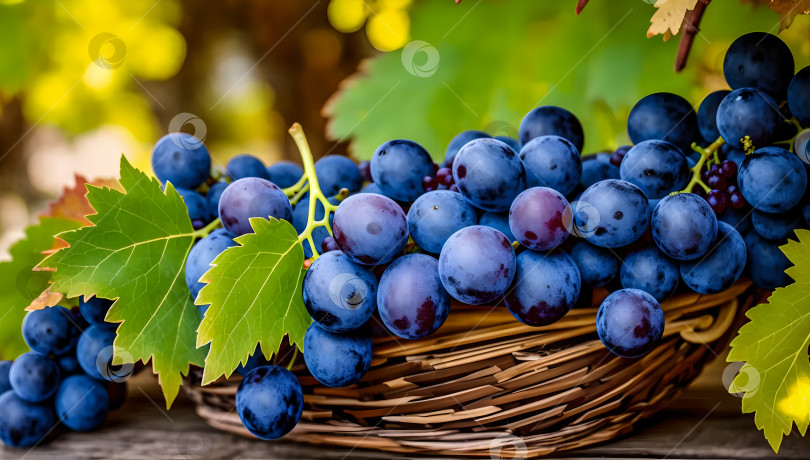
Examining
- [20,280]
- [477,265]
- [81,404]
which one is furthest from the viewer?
[20,280]

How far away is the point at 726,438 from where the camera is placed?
1.98 ft

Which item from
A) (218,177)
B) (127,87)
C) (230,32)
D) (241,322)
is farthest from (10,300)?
(230,32)

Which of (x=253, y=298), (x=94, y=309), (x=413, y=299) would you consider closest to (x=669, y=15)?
(x=413, y=299)

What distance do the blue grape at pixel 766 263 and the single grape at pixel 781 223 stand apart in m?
0.01

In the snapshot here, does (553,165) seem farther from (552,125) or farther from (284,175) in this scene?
(284,175)

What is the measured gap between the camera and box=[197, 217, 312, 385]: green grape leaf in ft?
1.65

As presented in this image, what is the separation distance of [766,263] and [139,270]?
57 cm

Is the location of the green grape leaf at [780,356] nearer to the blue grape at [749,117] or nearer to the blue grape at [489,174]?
the blue grape at [749,117]

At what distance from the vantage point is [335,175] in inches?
28.3

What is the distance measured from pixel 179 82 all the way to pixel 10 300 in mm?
1743

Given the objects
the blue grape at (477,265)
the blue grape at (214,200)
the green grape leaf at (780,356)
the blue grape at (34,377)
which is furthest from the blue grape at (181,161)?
the green grape leaf at (780,356)

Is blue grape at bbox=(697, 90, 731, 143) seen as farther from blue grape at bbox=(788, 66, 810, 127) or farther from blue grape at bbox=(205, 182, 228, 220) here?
blue grape at bbox=(205, 182, 228, 220)

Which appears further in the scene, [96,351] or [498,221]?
[96,351]

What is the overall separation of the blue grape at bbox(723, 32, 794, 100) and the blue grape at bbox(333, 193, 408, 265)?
38cm
